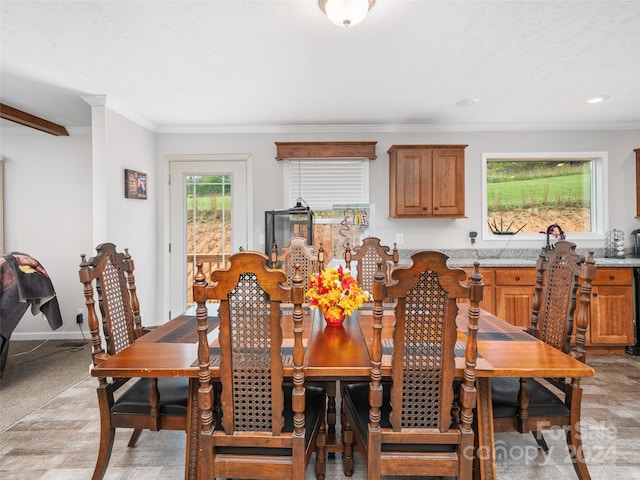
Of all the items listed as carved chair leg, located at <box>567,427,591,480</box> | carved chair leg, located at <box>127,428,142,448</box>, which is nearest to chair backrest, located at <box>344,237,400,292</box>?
carved chair leg, located at <box>567,427,591,480</box>

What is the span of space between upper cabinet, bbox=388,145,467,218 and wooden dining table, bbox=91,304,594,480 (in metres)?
2.10

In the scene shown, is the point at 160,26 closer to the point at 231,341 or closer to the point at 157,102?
the point at 157,102

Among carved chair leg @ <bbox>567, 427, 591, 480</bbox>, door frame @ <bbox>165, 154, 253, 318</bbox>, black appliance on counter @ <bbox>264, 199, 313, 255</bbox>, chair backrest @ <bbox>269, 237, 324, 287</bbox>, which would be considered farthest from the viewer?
door frame @ <bbox>165, 154, 253, 318</bbox>

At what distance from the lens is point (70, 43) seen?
2.17m

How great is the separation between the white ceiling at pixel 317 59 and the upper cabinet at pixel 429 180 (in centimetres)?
39

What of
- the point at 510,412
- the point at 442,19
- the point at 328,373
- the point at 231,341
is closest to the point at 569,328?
the point at 510,412

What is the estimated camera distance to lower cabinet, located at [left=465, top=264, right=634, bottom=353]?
338 cm

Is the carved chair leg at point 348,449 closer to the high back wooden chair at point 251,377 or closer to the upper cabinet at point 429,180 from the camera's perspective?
the high back wooden chair at point 251,377

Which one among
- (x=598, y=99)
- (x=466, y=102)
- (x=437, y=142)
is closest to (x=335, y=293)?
(x=466, y=102)

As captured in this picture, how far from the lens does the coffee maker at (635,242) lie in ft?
12.4

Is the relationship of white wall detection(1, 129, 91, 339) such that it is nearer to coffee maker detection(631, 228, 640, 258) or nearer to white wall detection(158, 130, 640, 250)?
Answer: white wall detection(158, 130, 640, 250)

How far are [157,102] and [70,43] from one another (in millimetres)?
1055

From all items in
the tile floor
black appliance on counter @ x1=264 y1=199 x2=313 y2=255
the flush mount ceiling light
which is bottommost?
the tile floor

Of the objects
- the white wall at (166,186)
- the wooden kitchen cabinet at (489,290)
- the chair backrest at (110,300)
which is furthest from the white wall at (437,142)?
the chair backrest at (110,300)
